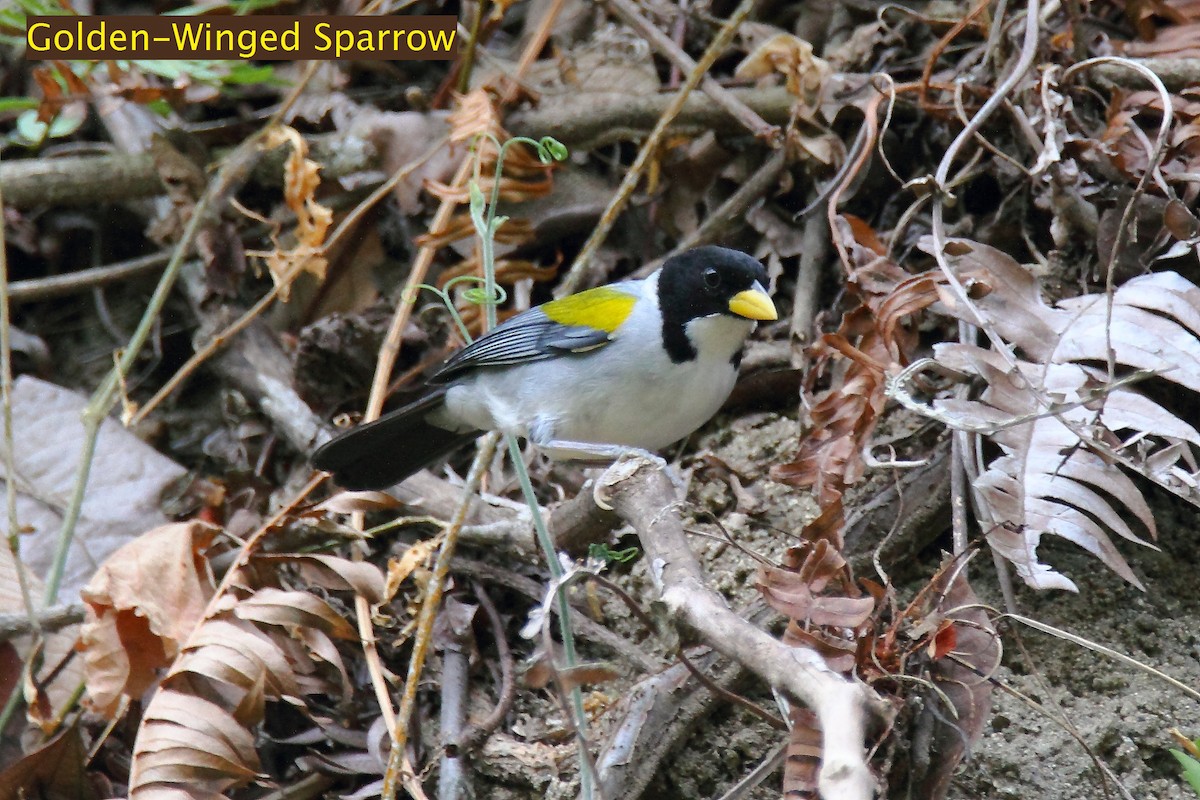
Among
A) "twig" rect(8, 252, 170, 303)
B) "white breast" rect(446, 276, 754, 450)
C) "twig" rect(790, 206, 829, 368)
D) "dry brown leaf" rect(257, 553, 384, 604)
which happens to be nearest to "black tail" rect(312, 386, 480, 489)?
"white breast" rect(446, 276, 754, 450)

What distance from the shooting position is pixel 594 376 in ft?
13.0

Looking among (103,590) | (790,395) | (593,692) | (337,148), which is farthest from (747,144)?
(103,590)

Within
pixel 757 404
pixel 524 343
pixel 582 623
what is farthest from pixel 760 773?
pixel 524 343

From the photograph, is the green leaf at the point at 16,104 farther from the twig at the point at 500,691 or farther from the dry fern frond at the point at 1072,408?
the dry fern frond at the point at 1072,408

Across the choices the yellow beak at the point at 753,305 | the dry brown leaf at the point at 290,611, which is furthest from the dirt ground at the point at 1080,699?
the dry brown leaf at the point at 290,611

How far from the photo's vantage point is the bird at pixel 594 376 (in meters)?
3.81

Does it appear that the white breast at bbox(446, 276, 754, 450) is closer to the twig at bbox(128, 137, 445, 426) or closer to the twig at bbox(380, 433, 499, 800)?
the twig at bbox(380, 433, 499, 800)

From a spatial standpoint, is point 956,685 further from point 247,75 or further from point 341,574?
point 247,75

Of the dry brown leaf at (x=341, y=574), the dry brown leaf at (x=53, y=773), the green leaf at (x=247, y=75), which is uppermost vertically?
the green leaf at (x=247, y=75)

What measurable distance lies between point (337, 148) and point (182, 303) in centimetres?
102

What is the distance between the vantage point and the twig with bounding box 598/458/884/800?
1.77m

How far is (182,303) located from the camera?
5.29 meters

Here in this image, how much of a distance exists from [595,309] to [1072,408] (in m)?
1.82

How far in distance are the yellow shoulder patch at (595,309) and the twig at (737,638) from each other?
1128 mm
